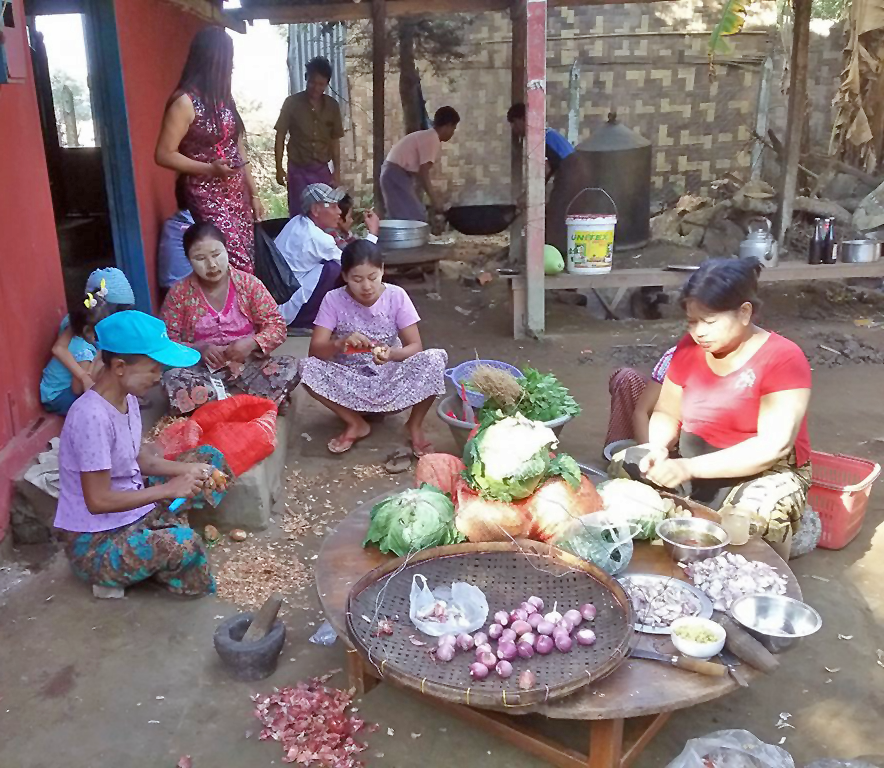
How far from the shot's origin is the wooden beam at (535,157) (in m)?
6.13

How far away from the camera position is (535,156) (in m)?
6.45

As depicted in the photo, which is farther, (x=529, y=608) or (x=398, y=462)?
(x=398, y=462)

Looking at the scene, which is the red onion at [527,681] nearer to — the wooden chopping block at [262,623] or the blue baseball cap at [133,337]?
the wooden chopping block at [262,623]

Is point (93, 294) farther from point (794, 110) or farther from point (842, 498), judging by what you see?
point (794, 110)

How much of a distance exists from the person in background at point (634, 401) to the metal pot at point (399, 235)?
4.28 meters

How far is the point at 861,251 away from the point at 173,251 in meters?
6.03

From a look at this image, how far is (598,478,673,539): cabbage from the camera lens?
2596 mm

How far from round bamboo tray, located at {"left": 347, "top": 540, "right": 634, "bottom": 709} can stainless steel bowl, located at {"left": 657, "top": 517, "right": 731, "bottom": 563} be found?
34 centimetres

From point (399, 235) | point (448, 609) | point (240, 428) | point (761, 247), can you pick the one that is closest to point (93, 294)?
point (240, 428)

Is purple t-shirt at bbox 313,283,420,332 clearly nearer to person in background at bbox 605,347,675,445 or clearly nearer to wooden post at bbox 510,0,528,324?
person in background at bbox 605,347,675,445

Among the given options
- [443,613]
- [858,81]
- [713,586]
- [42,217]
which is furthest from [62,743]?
[858,81]

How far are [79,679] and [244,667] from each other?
1.95 ft

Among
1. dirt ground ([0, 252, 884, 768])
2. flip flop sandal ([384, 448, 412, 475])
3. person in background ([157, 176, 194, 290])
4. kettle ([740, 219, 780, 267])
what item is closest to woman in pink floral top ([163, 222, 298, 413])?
dirt ground ([0, 252, 884, 768])

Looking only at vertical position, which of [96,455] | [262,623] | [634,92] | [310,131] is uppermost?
[634,92]
